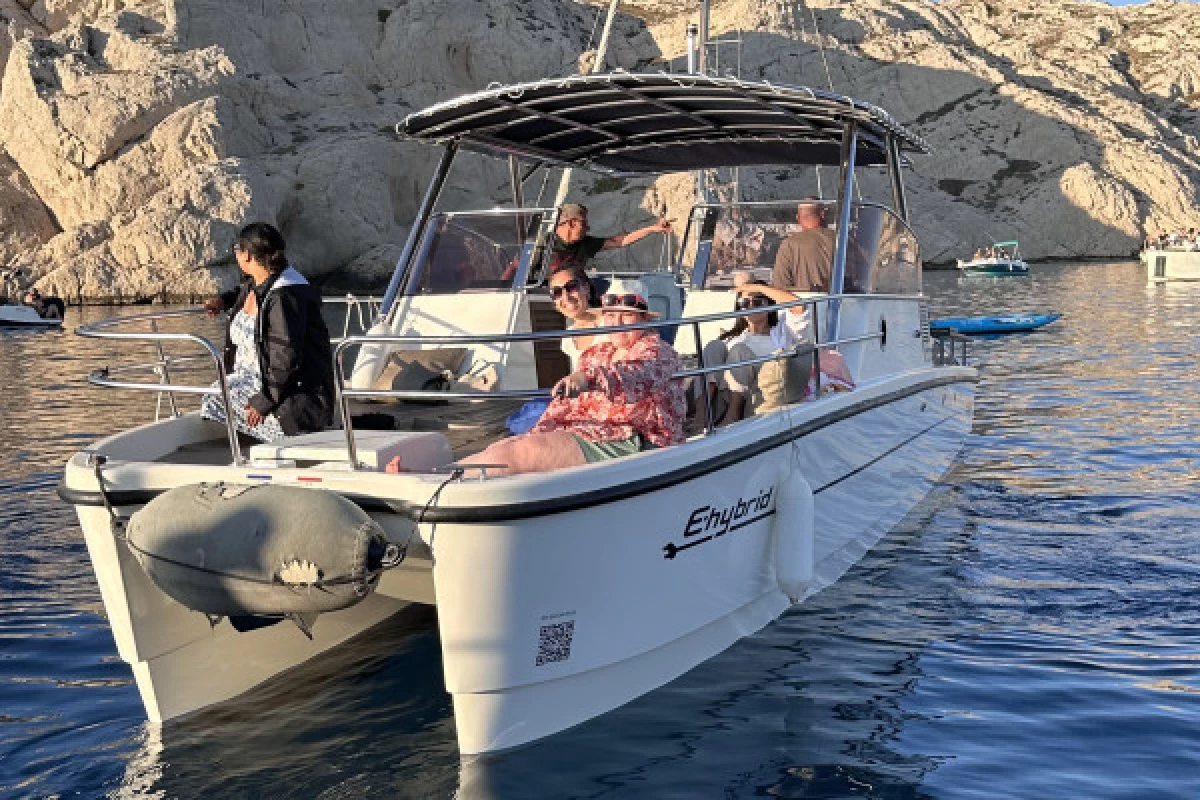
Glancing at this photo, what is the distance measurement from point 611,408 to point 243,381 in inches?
80.0

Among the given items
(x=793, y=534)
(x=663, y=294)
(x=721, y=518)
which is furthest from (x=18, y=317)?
(x=721, y=518)

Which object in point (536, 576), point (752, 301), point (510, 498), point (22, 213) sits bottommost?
point (536, 576)

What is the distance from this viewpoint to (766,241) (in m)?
9.88

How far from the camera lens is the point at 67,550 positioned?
9516mm

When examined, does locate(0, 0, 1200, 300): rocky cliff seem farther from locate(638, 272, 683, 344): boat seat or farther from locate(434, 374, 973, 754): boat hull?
locate(434, 374, 973, 754): boat hull

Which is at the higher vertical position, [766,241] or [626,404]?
[766,241]

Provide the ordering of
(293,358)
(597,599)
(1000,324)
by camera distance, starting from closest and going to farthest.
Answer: (597,599) → (293,358) → (1000,324)

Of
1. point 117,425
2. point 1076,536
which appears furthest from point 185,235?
point 1076,536

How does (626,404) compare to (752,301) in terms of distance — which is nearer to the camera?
(626,404)

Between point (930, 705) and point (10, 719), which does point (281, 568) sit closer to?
point (10, 719)

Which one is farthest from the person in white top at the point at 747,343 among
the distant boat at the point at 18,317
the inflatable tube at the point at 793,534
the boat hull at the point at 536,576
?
the distant boat at the point at 18,317

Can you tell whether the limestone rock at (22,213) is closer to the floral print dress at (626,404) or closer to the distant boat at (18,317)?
the distant boat at (18,317)

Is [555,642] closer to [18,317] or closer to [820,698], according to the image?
[820,698]

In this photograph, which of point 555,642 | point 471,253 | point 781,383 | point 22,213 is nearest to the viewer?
point 555,642
